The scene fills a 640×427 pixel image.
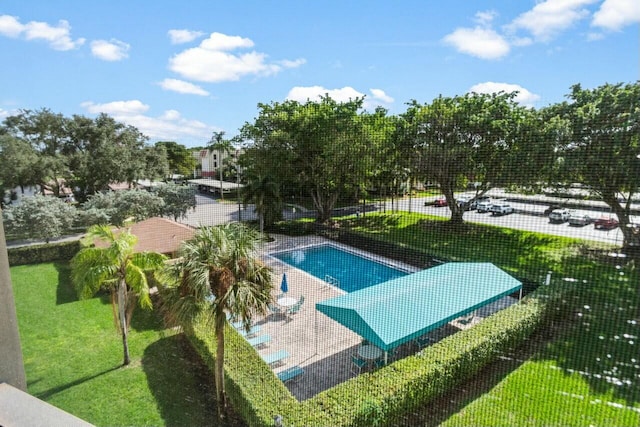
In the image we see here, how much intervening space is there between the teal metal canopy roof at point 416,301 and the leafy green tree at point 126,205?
2949mm

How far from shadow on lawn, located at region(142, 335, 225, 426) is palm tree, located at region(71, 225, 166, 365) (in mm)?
216

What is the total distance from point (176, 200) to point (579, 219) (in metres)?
4.22

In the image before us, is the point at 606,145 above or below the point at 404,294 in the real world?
above

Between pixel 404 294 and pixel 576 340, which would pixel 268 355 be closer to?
pixel 404 294

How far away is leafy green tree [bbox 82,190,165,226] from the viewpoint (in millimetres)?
4129

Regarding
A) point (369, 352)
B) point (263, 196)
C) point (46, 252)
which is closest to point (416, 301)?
point (369, 352)

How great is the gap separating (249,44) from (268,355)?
1.89 metres

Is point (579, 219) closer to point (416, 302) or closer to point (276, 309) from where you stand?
point (416, 302)

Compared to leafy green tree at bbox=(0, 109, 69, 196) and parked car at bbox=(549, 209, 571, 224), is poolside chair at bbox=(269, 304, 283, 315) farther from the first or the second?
leafy green tree at bbox=(0, 109, 69, 196)

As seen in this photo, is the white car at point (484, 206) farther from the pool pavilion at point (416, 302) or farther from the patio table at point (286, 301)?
the patio table at point (286, 301)

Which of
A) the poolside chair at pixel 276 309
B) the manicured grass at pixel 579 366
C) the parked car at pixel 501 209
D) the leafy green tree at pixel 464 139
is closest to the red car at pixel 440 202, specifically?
the leafy green tree at pixel 464 139

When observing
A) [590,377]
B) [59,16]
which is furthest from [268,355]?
[59,16]

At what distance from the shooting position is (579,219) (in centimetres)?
200

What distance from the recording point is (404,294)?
7.89ft
